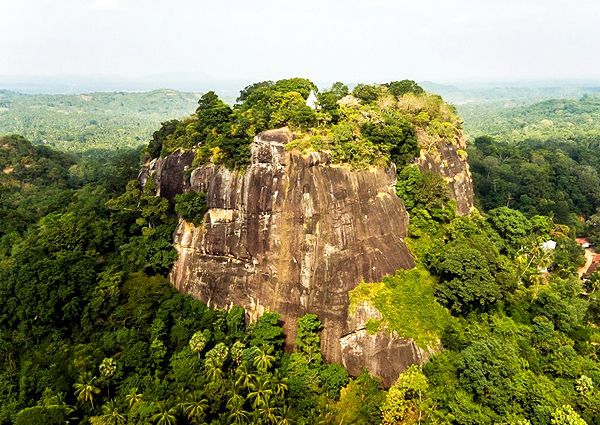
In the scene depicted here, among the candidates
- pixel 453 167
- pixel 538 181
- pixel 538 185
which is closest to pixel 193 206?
pixel 453 167

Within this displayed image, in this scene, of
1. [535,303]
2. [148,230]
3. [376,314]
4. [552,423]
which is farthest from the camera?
[148,230]

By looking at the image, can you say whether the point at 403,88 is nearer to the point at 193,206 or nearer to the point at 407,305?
the point at 407,305

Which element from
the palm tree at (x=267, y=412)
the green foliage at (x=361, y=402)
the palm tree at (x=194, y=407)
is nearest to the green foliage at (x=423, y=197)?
the green foliage at (x=361, y=402)

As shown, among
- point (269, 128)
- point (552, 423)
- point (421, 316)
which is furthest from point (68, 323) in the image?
point (552, 423)

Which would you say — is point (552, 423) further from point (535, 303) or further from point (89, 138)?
point (89, 138)

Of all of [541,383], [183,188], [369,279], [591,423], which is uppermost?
[183,188]
